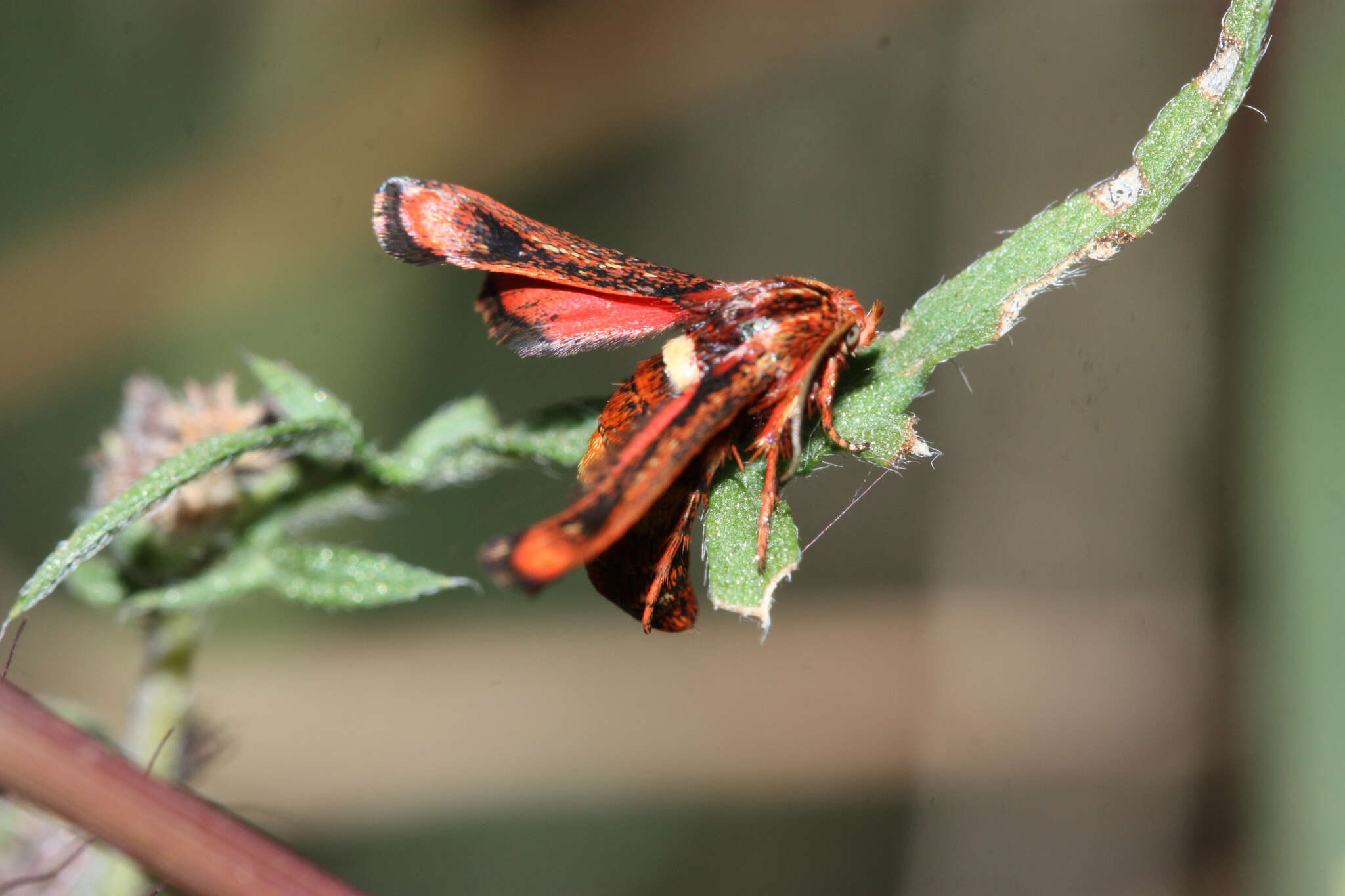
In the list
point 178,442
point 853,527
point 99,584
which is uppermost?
point 853,527

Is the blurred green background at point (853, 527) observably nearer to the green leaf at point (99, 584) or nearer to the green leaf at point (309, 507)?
the green leaf at point (309, 507)

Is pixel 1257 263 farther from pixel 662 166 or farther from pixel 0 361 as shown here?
pixel 0 361

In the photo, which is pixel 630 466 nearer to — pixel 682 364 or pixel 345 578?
pixel 682 364

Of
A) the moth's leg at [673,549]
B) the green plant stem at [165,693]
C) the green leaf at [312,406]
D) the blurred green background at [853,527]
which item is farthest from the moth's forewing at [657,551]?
the blurred green background at [853,527]

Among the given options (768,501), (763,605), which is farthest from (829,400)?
(763,605)

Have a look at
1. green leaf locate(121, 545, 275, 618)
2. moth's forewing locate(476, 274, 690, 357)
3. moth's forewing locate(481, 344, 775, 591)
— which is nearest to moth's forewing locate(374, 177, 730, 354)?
moth's forewing locate(476, 274, 690, 357)

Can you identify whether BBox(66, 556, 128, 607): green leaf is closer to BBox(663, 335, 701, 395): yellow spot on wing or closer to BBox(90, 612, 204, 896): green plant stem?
BBox(90, 612, 204, 896): green plant stem
